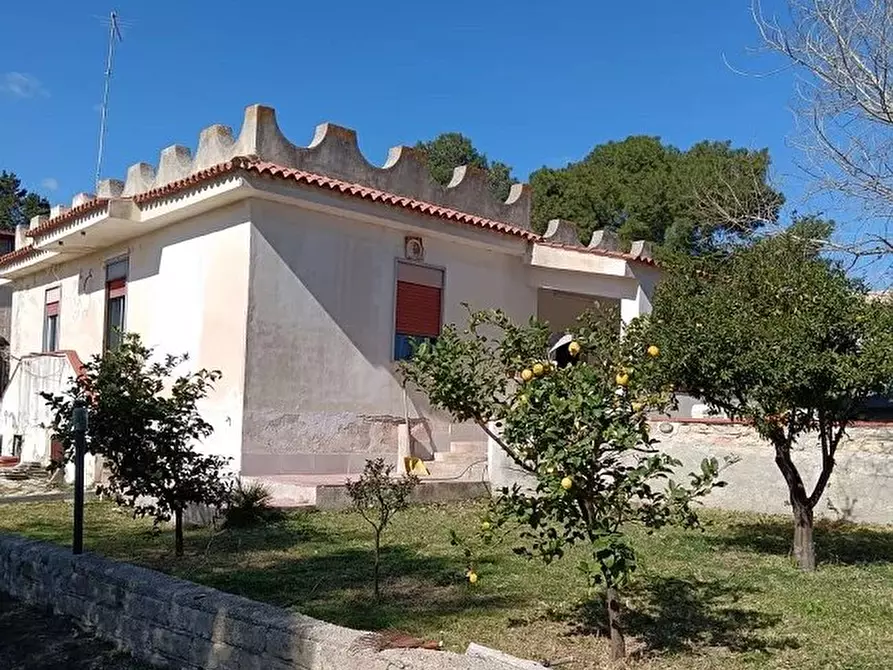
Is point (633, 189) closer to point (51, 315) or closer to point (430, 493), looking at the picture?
point (51, 315)

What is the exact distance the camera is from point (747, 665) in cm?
507

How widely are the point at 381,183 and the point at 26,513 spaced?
289 inches

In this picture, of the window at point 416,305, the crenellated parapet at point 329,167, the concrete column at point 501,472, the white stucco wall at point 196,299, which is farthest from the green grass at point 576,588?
the crenellated parapet at point 329,167

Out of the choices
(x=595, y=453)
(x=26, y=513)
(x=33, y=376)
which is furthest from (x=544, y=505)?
(x=33, y=376)

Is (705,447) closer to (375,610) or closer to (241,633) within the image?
(375,610)

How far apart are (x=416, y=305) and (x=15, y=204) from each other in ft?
155

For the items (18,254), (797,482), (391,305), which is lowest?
(797,482)

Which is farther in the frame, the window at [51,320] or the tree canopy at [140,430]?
the window at [51,320]

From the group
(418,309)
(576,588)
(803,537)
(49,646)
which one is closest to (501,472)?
(418,309)

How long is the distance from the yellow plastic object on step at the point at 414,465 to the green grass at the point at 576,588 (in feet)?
10.4

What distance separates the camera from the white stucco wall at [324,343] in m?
13.1

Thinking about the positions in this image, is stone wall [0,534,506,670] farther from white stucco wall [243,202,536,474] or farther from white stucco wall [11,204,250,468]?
white stucco wall [243,202,536,474]

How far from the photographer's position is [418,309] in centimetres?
1523

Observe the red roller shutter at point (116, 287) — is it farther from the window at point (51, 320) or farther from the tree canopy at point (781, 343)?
the tree canopy at point (781, 343)
